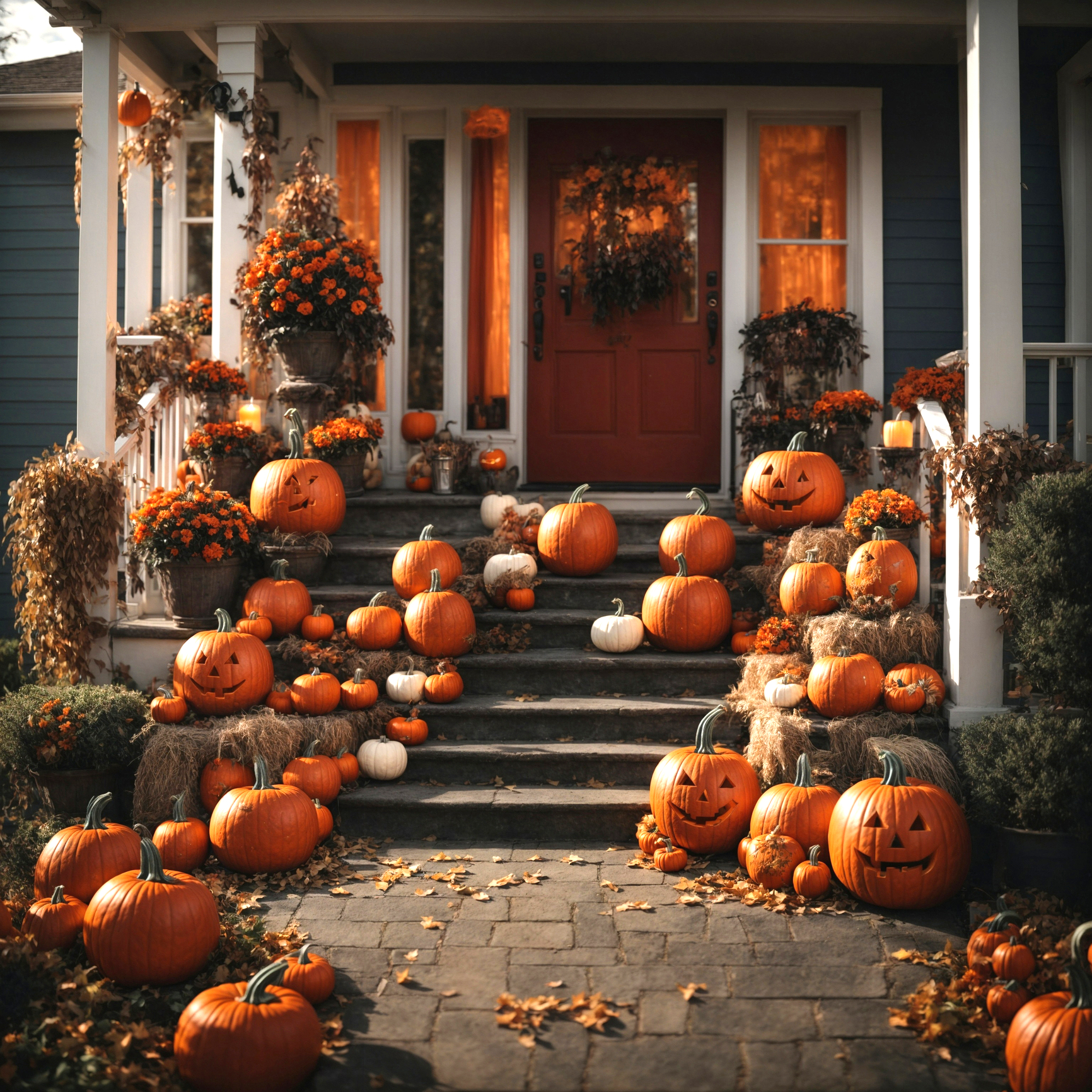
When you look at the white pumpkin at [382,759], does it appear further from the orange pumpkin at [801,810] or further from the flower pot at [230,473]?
the flower pot at [230,473]

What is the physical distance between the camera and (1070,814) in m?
3.53

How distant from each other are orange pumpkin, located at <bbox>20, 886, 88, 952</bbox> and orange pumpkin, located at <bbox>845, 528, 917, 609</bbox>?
330 centimetres

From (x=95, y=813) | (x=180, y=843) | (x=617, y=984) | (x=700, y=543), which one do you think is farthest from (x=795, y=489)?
(x=95, y=813)

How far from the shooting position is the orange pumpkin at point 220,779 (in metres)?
4.21

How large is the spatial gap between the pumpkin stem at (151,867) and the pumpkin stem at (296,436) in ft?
9.36

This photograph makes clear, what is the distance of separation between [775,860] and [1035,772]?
3.00 ft

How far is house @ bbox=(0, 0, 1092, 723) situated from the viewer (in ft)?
20.9

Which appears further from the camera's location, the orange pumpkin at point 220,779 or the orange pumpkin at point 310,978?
the orange pumpkin at point 220,779

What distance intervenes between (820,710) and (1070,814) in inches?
41.5

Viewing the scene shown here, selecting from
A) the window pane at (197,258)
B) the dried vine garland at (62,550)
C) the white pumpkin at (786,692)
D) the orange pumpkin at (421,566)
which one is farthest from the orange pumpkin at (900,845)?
the window pane at (197,258)

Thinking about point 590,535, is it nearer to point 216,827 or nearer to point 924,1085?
point 216,827

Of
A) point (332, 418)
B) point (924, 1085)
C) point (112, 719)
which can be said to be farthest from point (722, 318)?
point (924, 1085)

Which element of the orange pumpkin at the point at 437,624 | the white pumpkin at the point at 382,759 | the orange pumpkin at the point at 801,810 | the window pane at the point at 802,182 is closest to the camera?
the orange pumpkin at the point at 801,810

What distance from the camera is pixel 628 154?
6.79m
